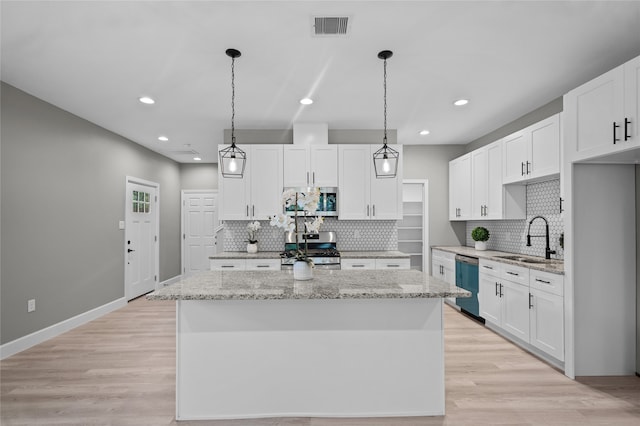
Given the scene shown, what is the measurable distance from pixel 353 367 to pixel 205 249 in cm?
606

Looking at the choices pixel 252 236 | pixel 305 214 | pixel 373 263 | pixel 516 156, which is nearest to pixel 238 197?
pixel 252 236

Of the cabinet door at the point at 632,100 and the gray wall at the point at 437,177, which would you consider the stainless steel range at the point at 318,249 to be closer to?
the gray wall at the point at 437,177

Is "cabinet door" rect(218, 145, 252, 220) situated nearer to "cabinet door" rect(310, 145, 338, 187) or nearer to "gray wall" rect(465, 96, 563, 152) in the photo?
"cabinet door" rect(310, 145, 338, 187)

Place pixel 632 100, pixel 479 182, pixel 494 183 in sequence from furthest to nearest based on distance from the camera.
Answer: pixel 479 182 → pixel 494 183 → pixel 632 100

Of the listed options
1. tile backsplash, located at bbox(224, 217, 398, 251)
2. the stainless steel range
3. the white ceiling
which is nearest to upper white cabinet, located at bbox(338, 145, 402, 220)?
tile backsplash, located at bbox(224, 217, 398, 251)

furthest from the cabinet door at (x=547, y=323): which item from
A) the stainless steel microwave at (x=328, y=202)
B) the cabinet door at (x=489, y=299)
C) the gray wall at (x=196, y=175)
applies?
the gray wall at (x=196, y=175)

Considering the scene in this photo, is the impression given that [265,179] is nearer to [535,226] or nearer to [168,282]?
[535,226]

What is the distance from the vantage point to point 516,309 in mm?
3479

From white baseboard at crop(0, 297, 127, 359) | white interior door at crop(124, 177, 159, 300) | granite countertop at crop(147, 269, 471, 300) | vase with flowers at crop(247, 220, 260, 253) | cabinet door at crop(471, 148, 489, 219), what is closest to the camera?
granite countertop at crop(147, 269, 471, 300)

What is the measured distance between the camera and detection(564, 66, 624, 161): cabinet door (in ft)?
7.89

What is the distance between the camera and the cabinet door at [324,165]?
4.61 metres

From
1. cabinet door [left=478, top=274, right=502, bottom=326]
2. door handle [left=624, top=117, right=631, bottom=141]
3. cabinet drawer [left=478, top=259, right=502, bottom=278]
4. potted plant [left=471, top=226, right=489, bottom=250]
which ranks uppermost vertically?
door handle [left=624, top=117, right=631, bottom=141]

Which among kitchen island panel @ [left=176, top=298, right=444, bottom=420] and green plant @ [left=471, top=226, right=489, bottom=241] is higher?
green plant @ [left=471, top=226, right=489, bottom=241]

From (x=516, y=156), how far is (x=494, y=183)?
0.54m
